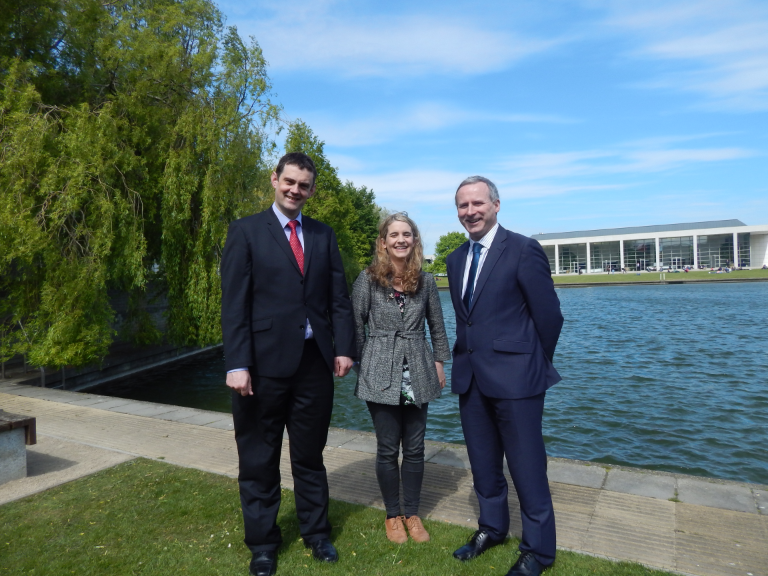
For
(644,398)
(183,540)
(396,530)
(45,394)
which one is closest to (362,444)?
(396,530)

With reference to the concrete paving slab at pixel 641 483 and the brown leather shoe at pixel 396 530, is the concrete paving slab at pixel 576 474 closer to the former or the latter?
→ the concrete paving slab at pixel 641 483

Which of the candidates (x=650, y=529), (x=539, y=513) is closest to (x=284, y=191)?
(x=539, y=513)

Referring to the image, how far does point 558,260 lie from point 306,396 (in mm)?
96441

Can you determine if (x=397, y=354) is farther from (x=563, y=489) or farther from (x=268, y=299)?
(x=563, y=489)

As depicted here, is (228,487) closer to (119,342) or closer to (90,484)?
(90,484)

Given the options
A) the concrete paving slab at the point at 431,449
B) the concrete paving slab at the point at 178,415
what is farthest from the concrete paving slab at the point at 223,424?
the concrete paving slab at the point at 431,449

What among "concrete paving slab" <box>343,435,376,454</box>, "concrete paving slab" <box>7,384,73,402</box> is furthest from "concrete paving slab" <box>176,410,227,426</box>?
"concrete paving slab" <box>7,384,73,402</box>

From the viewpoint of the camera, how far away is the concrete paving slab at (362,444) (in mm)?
5578

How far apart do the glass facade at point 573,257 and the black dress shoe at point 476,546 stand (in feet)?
313

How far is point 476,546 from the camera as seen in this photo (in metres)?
3.37

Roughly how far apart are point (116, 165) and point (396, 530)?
33.9 feet

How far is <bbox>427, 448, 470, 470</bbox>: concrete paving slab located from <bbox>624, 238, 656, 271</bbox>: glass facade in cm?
9169

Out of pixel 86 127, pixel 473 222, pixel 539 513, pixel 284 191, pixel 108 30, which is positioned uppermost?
pixel 108 30

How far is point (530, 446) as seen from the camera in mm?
3168
